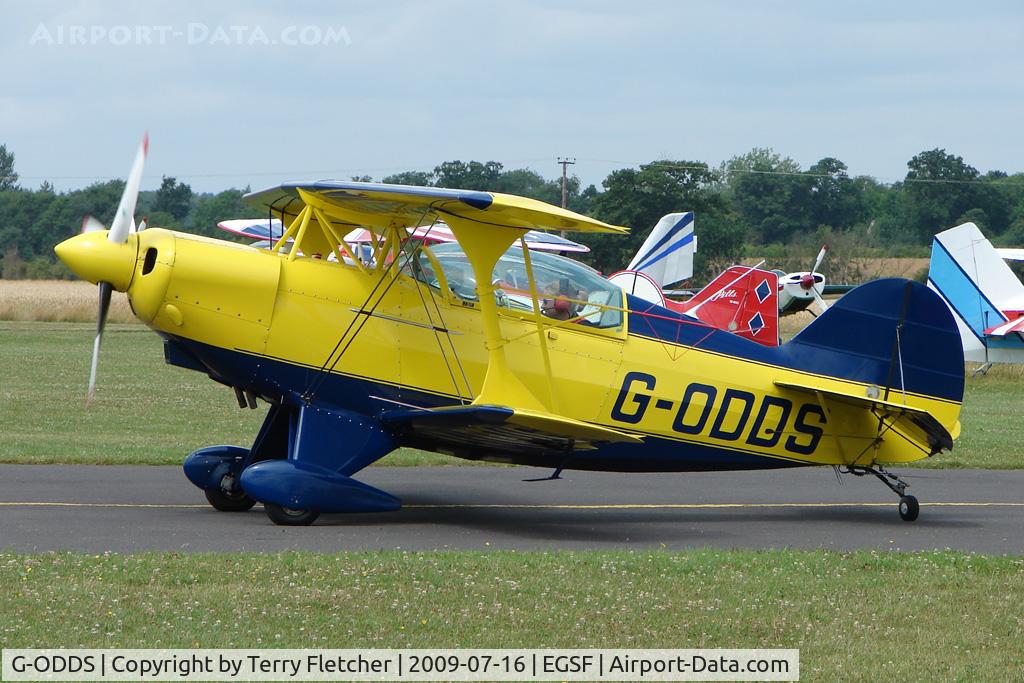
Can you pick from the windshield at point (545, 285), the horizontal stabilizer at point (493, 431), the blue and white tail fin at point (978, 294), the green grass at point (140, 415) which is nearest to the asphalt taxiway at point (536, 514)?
the horizontal stabilizer at point (493, 431)

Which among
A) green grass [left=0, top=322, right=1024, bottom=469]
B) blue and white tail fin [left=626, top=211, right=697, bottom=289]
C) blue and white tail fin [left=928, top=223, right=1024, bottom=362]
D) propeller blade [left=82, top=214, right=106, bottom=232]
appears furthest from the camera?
blue and white tail fin [left=626, top=211, right=697, bottom=289]

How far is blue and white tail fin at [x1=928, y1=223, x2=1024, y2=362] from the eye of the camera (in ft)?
103

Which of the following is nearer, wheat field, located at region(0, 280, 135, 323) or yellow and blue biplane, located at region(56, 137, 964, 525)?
yellow and blue biplane, located at region(56, 137, 964, 525)

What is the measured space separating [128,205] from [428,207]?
2.41 meters

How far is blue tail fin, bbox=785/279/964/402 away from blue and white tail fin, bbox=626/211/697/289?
74.1 feet

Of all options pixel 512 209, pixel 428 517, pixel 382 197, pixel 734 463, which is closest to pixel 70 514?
pixel 428 517

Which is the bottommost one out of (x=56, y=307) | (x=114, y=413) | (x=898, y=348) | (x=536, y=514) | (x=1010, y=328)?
(x=114, y=413)

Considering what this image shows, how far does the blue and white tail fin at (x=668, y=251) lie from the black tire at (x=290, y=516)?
2505cm

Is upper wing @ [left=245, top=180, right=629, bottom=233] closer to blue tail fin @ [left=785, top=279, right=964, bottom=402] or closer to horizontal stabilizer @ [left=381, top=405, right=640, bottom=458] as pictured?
horizontal stabilizer @ [left=381, top=405, right=640, bottom=458]

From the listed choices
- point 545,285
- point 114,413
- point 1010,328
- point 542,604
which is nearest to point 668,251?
point 1010,328

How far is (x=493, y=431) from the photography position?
10.9m

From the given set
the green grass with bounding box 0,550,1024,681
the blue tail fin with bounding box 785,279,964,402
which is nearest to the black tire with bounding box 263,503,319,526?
the green grass with bounding box 0,550,1024,681

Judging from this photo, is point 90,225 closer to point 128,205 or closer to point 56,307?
point 128,205

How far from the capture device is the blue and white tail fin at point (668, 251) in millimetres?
36250
